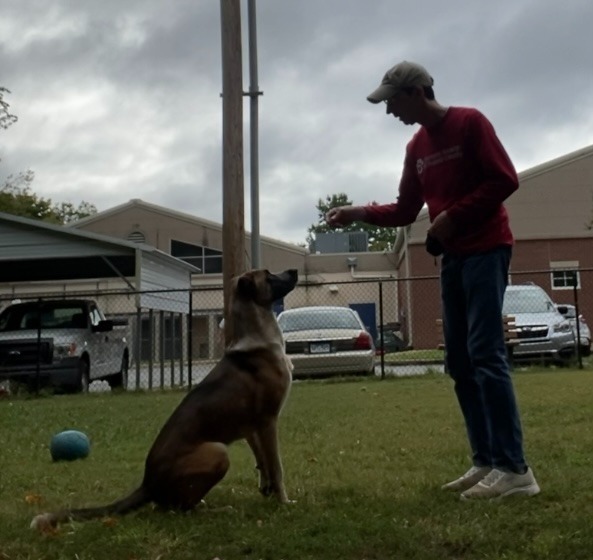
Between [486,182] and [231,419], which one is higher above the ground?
[486,182]

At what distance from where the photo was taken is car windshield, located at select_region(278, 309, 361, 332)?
16.4 meters

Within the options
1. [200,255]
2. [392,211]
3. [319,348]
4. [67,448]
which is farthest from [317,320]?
[200,255]

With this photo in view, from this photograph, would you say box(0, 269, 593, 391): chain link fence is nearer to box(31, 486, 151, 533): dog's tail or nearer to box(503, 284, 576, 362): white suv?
box(503, 284, 576, 362): white suv

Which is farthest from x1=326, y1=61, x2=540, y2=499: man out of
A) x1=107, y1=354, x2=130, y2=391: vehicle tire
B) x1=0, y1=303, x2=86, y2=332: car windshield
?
x1=107, y1=354, x2=130, y2=391: vehicle tire

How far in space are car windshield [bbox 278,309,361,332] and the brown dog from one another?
10.9 meters

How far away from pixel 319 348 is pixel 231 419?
37.4 ft

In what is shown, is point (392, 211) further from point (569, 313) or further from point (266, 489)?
point (569, 313)

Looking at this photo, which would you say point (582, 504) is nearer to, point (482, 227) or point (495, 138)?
point (482, 227)

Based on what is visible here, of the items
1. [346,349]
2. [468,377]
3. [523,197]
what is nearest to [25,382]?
[346,349]

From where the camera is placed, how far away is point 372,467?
6.01 meters

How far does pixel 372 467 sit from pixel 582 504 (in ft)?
5.87

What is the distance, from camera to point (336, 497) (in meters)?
4.93

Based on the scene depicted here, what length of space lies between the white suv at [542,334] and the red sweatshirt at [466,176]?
41.2 feet

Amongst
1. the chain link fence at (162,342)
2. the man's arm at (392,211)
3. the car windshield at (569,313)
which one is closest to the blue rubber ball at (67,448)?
the man's arm at (392,211)
